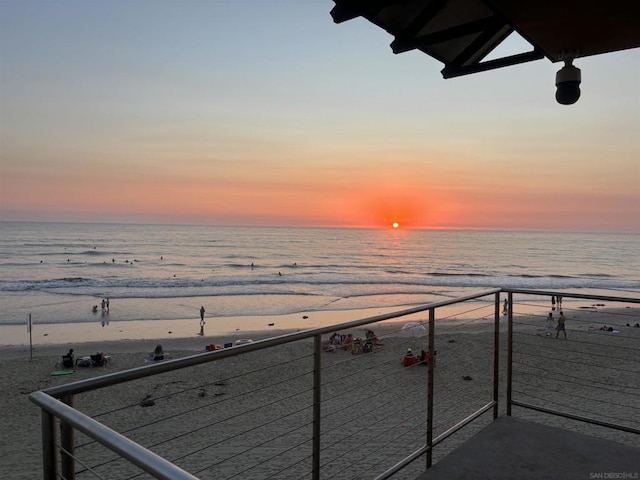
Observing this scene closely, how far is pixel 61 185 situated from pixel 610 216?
95515 mm

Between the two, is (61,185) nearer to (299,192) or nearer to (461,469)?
(299,192)

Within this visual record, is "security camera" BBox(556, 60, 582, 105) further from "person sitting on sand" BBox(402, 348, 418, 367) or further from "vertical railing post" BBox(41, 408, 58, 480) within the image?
"person sitting on sand" BBox(402, 348, 418, 367)

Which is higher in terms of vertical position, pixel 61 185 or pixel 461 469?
pixel 61 185

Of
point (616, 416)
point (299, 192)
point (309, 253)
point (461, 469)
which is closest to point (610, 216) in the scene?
point (299, 192)

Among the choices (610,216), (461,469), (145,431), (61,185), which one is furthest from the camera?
(610,216)

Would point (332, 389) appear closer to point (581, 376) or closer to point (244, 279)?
point (581, 376)

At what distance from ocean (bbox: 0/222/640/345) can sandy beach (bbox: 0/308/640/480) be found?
5188 mm

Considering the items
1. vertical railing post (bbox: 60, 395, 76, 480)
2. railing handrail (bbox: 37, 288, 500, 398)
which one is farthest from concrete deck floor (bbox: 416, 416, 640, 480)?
vertical railing post (bbox: 60, 395, 76, 480)

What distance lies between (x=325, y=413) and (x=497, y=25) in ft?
21.9

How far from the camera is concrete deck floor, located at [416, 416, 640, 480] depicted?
2.59 m

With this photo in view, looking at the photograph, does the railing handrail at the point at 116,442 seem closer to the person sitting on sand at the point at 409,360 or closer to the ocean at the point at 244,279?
the person sitting on sand at the point at 409,360

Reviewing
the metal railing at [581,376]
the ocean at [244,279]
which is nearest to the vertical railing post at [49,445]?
the metal railing at [581,376]

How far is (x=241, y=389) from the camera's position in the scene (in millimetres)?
9422

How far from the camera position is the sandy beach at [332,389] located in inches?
238
